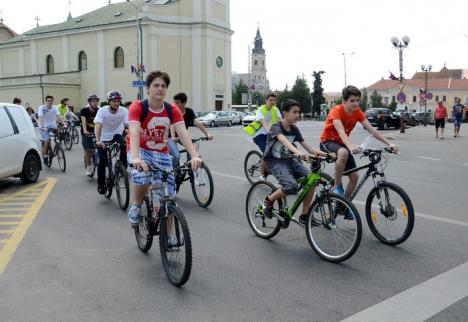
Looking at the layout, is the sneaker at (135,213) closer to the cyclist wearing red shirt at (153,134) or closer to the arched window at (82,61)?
the cyclist wearing red shirt at (153,134)

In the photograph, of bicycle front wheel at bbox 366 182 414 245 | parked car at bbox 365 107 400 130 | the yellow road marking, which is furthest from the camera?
parked car at bbox 365 107 400 130

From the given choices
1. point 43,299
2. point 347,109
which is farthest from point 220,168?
point 43,299

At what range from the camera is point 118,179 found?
846 centimetres

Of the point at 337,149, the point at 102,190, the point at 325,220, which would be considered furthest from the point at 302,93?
the point at 325,220

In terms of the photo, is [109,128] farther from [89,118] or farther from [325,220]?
[325,220]

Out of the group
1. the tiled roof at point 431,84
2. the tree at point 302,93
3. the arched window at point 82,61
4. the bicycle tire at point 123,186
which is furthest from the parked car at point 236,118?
the tiled roof at point 431,84

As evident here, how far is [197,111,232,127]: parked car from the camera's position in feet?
155

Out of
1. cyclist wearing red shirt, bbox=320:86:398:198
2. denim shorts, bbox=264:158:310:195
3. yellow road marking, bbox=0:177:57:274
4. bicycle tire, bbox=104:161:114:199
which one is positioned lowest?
yellow road marking, bbox=0:177:57:274

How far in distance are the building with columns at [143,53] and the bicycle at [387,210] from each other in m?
49.3

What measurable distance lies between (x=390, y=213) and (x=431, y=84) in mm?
149413

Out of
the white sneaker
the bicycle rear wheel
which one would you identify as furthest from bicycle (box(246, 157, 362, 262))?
the white sneaker

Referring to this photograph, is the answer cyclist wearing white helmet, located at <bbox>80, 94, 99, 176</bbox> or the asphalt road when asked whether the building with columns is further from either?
the asphalt road

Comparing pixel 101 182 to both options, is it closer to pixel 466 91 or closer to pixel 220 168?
pixel 220 168

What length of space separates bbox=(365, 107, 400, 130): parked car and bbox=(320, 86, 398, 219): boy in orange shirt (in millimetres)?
29301
